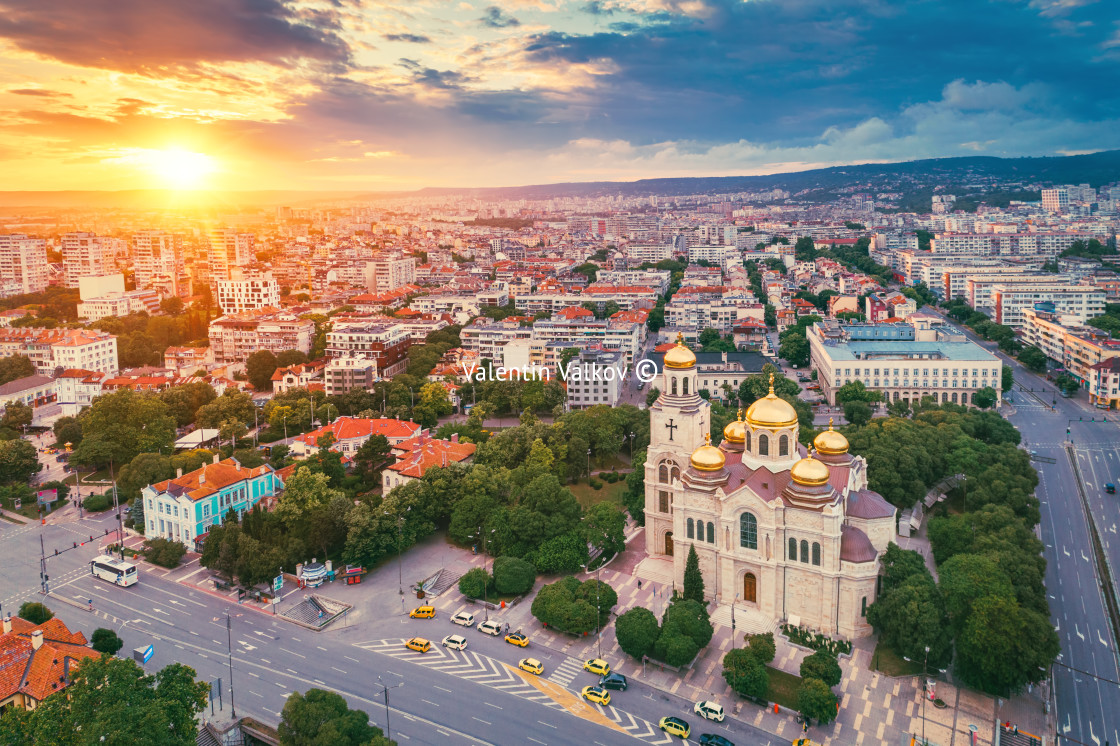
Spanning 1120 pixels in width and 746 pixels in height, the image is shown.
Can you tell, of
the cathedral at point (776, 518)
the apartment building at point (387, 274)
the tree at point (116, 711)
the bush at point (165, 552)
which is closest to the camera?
the tree at point (116, 711)

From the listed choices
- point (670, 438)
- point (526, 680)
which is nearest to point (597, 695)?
point (526, 680)

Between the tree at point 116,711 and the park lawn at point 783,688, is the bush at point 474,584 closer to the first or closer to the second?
the park lawn at point 783,688

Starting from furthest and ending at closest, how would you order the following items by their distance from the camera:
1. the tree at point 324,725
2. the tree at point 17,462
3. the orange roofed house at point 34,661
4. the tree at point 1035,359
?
the tree at point 1035,359 → the tree at point 17,462 → the orange roofed house at point 34,661 → the tree at point 324,725

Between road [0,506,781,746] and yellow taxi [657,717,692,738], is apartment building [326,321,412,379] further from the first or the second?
yellow taxi [657,717,692,738]

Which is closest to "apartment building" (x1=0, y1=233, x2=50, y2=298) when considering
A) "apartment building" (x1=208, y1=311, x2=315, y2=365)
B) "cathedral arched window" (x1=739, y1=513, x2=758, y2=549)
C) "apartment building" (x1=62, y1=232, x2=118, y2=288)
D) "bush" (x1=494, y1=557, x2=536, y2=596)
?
"apartment building" (x1=62, y1=232, x2=118, y2=288)

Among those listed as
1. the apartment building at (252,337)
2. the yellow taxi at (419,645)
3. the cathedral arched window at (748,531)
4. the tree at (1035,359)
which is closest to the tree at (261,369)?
Answer: the apartment building at (252,337)

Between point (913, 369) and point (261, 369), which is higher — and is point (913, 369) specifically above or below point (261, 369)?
above

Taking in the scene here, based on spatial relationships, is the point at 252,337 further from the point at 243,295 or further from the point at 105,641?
the point at 105,641

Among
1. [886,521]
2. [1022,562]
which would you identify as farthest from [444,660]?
[1022,562]
